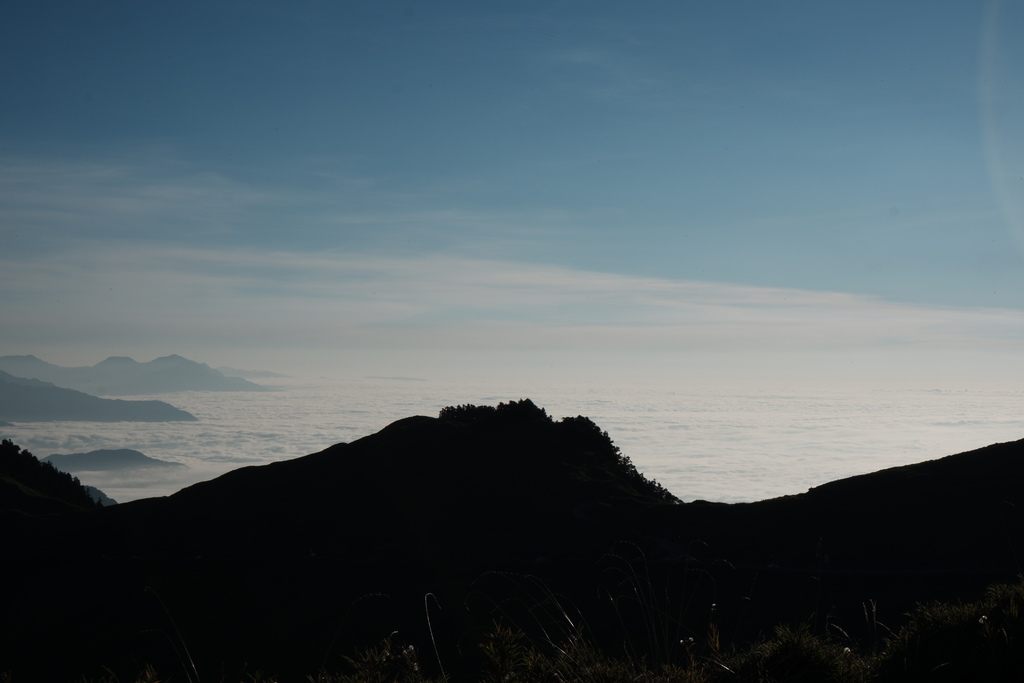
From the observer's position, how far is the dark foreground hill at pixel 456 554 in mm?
30672

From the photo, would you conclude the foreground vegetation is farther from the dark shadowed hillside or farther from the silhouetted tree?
the silhouetted tree

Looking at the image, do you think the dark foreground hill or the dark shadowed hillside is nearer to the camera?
the dark foreground hill

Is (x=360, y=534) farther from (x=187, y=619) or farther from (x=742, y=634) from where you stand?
(x=742, y=634)

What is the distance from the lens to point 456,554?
42.8 m

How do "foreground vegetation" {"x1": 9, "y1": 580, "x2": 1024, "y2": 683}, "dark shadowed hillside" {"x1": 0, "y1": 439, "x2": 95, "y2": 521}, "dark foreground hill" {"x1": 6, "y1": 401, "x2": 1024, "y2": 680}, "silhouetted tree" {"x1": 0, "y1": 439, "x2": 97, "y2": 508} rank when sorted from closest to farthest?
"foreground vegetation" {"x1": 9, "y1": 580, "x2": 1024, "y2": 683} → "dark foreground hill" {"x1": 6, "y1": 401, "x2": 1024, "y2": 680} → "dark shadowed hillside" {"x1": 0, "y1": 439, "x2": 95, "y2": 521} → "silhouetted tree" {"x1": 0, "y1": 439, "x2": 97, "y2": 508}

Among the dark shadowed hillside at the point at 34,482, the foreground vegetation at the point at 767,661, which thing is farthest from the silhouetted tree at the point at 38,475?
the foreground vegetation at the point at 767,661

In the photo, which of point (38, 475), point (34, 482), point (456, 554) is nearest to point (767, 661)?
point (456, 554)

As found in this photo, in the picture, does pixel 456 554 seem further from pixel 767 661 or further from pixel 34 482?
pixel 34 482

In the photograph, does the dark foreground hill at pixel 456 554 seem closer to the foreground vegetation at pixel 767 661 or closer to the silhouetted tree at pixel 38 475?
the foreground vegetation at pixel 767 661

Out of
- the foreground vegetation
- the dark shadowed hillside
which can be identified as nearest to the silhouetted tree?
the dark shadowed hillside

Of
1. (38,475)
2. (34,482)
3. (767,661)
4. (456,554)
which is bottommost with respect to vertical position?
(34,482)

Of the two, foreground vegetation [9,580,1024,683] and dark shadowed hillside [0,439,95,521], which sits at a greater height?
foreground vegetation [9,580,1024,683]

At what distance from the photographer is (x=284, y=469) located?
62750 mm

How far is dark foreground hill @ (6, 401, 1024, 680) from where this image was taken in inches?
1208
